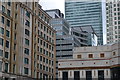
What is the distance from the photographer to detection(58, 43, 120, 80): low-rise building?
6794 cm

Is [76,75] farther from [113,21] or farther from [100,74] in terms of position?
[113,21]

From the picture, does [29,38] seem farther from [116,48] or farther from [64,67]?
[116,48]

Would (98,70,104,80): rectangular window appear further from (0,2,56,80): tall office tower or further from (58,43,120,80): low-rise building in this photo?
(0,2,56,80): tall office tower

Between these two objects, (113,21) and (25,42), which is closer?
(25,42)

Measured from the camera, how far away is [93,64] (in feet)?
231

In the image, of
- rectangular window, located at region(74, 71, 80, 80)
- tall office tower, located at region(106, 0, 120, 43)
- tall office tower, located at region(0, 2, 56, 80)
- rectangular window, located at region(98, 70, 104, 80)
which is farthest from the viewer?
tall office tower, located at region(106, 0, 120, 43)

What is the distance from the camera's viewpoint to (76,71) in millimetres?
71500

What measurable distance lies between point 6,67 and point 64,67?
1514cm

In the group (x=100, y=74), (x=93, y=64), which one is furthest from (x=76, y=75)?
(x=100, y=74)

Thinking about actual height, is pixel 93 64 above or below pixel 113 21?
below

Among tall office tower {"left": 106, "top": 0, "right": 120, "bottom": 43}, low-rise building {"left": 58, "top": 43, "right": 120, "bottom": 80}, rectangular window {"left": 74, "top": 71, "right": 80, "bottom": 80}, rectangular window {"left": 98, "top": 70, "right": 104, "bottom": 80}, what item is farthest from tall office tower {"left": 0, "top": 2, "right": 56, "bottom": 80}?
tall office tower {"left": 106, "top": 0, "right": 120, "bottom": 43}

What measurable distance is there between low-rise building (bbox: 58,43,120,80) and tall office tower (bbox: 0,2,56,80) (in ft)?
40.4

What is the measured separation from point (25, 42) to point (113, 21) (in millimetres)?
93642

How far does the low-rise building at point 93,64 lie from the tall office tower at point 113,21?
89.3 m
